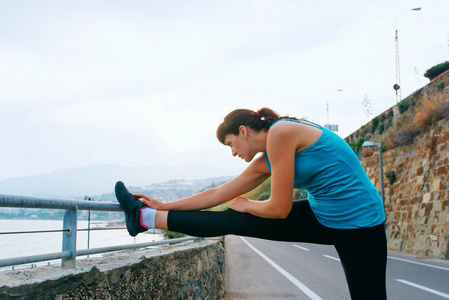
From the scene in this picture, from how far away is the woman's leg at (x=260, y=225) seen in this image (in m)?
2.57

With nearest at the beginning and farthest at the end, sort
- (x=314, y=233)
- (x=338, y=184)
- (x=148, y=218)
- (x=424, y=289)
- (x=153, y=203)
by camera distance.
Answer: (x=338, y=184) < (x=314, y=233) < (x=148, y=218) < (x=153, y=203) < (x=424, y=289)

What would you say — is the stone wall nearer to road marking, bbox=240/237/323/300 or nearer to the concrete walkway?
road marking, bbox=240/237/323/300

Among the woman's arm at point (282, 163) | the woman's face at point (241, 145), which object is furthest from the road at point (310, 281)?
the woman's arm at point (282, 163)

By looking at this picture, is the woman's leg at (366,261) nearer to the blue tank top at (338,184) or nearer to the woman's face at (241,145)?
the blue tank top at (338,184)

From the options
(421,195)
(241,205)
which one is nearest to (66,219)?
(241,205)

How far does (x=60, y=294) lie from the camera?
1.88 metres

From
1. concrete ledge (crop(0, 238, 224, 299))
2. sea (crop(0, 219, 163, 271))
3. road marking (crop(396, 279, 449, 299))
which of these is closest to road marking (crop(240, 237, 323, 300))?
road marking (crop(396, 279, 449, 299))

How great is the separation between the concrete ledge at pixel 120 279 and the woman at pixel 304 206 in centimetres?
31

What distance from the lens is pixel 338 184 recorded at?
240cm

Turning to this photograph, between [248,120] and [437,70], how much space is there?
76.5ft

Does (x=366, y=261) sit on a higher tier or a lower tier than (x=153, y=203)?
lower

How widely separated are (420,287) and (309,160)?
624cm

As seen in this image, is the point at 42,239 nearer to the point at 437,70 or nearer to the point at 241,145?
the point at 241,145

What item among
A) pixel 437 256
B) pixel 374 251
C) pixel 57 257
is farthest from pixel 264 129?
pixel 437 256
